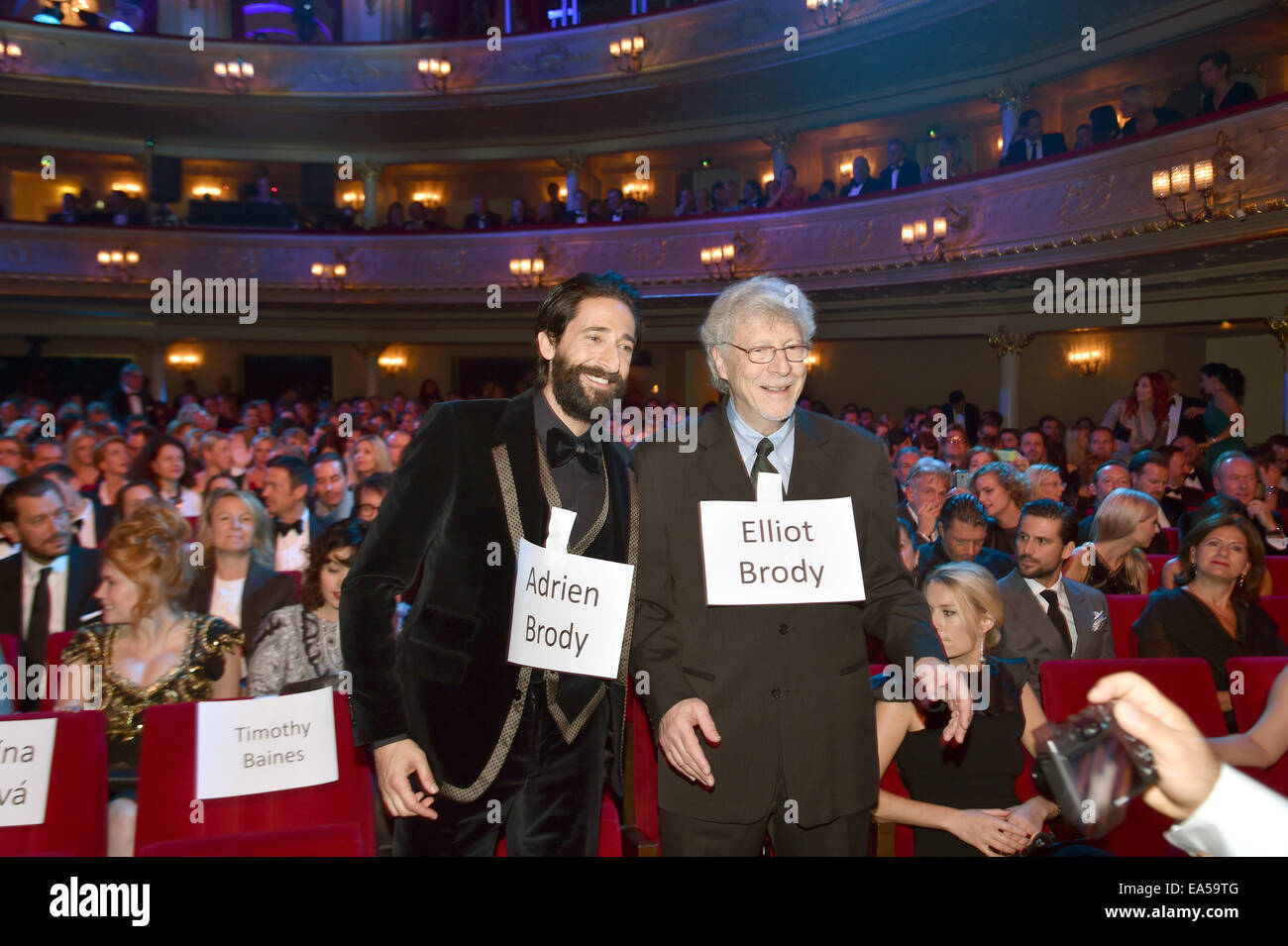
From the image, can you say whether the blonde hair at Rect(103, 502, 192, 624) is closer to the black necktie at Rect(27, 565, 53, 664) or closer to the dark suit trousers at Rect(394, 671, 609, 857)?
the black necktie at Rect(27, 565, 53, 664)

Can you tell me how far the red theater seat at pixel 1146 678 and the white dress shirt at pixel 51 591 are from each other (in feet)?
13.1

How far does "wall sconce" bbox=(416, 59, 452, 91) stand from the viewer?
18703 millimetres

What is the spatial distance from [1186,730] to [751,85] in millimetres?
17440

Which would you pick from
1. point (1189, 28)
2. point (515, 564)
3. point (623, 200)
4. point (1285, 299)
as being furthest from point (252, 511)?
point (623, 200)

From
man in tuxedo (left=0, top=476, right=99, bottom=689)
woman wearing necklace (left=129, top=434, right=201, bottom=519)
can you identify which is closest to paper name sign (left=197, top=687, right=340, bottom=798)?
man in tuxedo (left=0, top=476, right=99, bottom=689)

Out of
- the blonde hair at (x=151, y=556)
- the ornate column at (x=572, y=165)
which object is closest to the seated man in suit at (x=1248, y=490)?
the blonde hair at (x=151, y=556)

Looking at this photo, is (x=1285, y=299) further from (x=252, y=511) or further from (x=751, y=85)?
(x=252, y=511)

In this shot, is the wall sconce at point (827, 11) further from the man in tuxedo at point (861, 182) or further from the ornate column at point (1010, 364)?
the ornate column at point (1010, 364)

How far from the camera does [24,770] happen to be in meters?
2.56

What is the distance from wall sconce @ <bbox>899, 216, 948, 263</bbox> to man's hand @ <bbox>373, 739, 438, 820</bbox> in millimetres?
12512

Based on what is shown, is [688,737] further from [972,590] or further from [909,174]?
[909,174]

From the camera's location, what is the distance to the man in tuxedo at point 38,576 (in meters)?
4.08

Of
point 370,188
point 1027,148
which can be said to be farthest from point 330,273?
point 1027,148

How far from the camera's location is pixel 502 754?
2.17 m
